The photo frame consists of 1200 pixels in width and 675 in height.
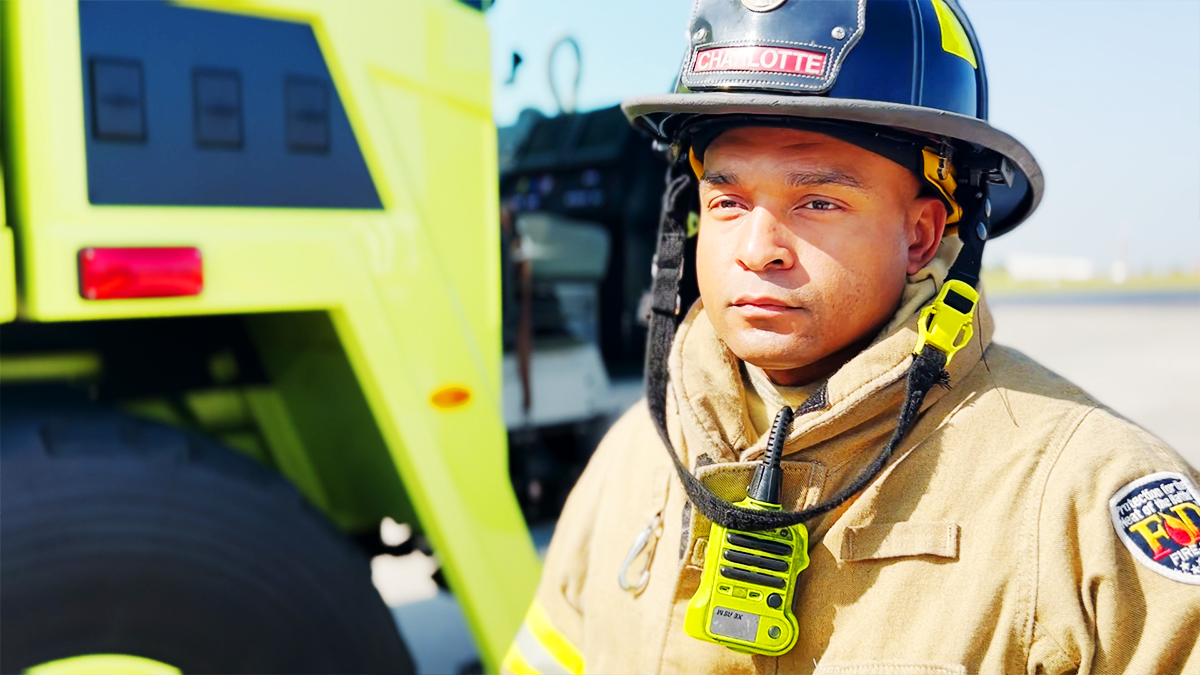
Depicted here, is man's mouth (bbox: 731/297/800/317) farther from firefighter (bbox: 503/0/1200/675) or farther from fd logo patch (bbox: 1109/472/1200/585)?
fd logo patch (bbox: 1109/472/1200/585)

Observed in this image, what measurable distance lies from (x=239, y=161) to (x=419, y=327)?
466 mm

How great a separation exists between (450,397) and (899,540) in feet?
3.50

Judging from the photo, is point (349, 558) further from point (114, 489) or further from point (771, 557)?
point (771, 557)

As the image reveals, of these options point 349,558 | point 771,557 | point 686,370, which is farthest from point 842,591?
point 349,558

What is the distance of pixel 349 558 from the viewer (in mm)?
1794

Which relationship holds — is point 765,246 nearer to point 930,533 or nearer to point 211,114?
point 930,533

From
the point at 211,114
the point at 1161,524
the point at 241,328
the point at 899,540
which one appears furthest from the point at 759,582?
the point at 241,328

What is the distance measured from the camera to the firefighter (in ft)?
3.36

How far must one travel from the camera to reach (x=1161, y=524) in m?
1.00

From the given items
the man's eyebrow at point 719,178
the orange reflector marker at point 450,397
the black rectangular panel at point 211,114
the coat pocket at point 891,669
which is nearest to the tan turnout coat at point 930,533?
the coat pocket at point 891,669

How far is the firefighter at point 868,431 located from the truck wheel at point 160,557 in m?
0.63

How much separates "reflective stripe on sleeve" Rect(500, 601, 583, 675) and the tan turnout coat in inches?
3.5

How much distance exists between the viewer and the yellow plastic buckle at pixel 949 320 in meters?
1.15

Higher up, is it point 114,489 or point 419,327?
point 419,327
